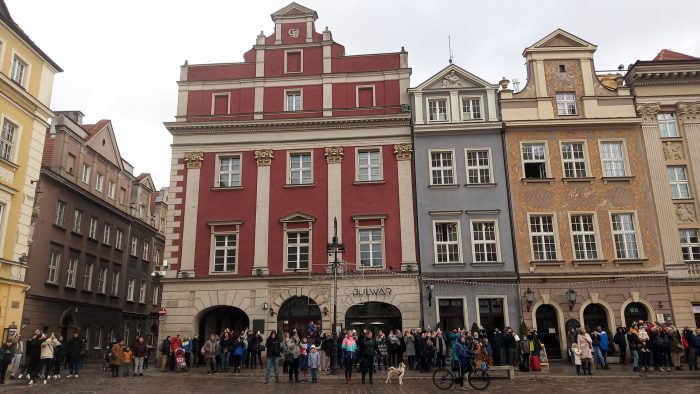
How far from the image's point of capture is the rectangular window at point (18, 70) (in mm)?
25250

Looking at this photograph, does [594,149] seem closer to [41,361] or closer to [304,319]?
[304,319]

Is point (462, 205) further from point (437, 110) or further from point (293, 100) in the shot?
point (293, 100)

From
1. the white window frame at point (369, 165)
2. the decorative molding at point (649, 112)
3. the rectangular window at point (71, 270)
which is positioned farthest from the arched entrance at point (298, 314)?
the decorative molding at point (649, 112)

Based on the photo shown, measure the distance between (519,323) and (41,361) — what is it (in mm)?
21184

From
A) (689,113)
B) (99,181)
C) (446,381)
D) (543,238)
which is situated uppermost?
(689,113)

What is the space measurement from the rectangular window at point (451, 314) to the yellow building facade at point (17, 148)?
64.5ft

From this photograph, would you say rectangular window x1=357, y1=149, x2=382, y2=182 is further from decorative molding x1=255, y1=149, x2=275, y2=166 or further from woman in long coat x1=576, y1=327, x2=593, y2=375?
woman in long coat x1=576, y1=327, x2=593, y2=375

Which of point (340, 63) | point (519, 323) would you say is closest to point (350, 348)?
point (519, 323)

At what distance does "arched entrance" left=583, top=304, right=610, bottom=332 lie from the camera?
27109mm

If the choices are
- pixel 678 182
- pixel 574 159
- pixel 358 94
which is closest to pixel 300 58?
pixel 358 94

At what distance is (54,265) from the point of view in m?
33.7

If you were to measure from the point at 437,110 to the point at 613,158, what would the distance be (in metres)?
9.84

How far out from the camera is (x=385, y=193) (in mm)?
29359

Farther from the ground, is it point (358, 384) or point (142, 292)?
point (142, 292)
